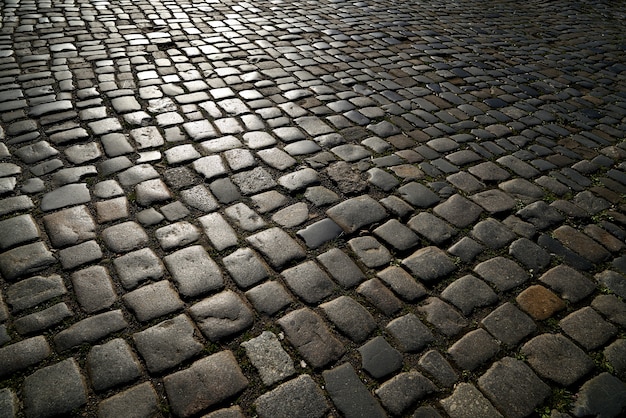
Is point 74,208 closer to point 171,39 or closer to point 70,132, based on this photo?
point 70,132

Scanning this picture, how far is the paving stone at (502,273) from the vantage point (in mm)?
2521

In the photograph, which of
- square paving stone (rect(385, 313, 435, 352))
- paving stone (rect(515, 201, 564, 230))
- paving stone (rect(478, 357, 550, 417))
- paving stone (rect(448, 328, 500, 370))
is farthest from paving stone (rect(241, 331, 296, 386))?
paving stone (rect(515, 201, 564, 230))

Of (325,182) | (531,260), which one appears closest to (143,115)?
(325,182)

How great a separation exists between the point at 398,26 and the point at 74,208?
5759 millimetres

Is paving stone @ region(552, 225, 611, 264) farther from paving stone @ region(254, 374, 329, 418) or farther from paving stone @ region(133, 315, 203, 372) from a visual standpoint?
paving stone @ region(133, 315, 203, 372)

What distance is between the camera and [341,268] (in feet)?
8.30

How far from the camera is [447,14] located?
299 inches

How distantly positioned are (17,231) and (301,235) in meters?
1.81

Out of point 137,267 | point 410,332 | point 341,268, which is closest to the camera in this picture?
point 410,332

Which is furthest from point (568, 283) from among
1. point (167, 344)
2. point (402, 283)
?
point (167, 344)

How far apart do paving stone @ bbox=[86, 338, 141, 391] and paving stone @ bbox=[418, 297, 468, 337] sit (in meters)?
1.54

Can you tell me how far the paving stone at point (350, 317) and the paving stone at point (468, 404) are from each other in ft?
1.63

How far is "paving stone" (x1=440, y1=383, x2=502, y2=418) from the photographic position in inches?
74.1

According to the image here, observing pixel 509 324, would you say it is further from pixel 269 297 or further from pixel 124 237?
pixel 124 237
